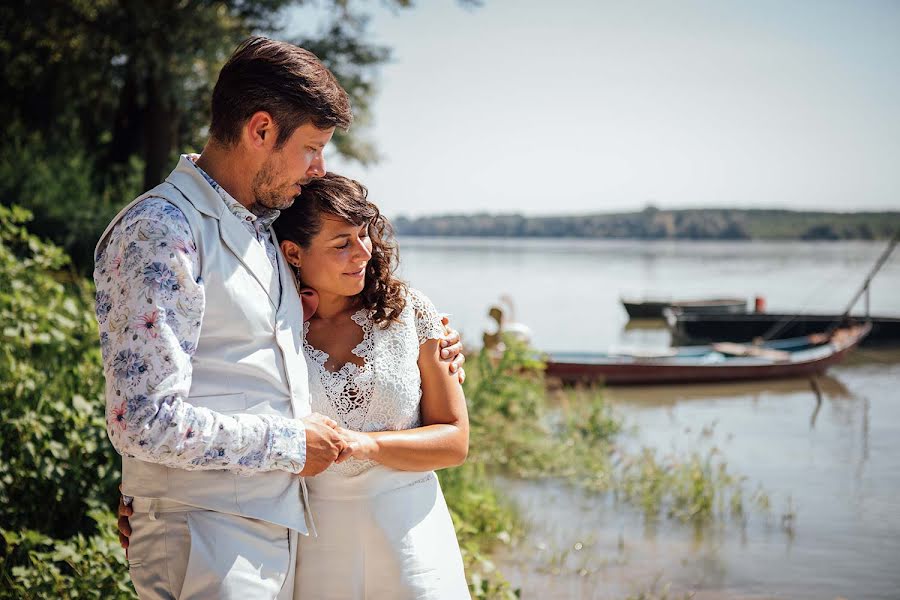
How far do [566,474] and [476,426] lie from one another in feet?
3.67

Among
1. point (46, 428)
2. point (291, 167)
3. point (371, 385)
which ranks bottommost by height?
point (46, 428)

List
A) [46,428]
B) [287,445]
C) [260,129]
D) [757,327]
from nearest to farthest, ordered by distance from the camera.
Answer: [287,445] < [260,129] < [46,428] < [757,327]

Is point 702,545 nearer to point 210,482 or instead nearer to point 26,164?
point 210,482

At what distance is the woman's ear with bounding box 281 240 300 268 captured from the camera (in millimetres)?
2400

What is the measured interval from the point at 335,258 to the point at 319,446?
611 millimetres

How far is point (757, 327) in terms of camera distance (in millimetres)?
21766

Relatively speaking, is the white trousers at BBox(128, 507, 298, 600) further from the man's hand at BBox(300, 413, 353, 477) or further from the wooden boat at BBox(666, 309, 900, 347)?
→ the wooden boat at BBox(666, 309, 900, 347)

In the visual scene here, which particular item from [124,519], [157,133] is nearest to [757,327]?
[157,133]

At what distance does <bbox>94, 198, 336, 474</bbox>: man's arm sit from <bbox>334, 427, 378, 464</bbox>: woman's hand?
8.6 inches

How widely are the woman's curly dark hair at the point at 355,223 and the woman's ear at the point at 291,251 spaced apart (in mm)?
19

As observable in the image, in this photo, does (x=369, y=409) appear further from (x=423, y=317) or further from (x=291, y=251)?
(x=291, y=251)

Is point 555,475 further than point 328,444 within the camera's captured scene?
Yes

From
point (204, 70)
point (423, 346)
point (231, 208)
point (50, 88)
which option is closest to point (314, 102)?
point (231, 208)

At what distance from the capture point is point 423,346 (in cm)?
253
